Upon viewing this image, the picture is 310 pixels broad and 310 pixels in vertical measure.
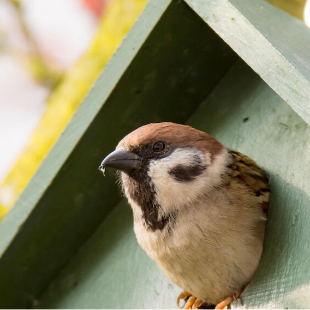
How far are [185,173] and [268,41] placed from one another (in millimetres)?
516

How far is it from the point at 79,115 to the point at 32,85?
268 centimetres

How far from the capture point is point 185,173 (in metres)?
1.90

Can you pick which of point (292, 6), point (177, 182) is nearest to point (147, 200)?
point (177, 182)

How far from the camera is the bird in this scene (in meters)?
1.85

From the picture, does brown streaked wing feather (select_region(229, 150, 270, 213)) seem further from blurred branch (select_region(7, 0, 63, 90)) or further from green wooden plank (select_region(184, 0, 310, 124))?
blurred branch (select_region(7, 0, 63, 90))

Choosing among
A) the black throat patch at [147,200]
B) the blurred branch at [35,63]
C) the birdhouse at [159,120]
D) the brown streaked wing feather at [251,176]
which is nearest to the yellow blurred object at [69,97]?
the birdhouse at [159,120]

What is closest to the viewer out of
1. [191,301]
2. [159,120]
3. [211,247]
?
[211,247]

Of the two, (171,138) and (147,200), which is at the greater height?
(171,138)

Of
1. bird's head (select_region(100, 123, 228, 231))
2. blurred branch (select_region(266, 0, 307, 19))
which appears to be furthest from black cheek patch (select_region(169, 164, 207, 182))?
blurred branch (select_region(266, 0, 307, 19))

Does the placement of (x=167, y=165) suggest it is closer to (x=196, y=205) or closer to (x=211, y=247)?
(x=196, y=205)

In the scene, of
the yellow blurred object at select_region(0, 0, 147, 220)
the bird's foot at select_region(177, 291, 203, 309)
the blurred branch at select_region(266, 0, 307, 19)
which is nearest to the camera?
the blurred branch at select_region(266, 0, 307, 19)

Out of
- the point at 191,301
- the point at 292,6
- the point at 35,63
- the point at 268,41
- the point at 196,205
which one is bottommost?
the point at 35,63

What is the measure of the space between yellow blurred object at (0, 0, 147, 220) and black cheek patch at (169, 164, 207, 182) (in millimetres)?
1423

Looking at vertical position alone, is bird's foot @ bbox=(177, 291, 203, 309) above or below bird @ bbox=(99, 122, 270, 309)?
below
